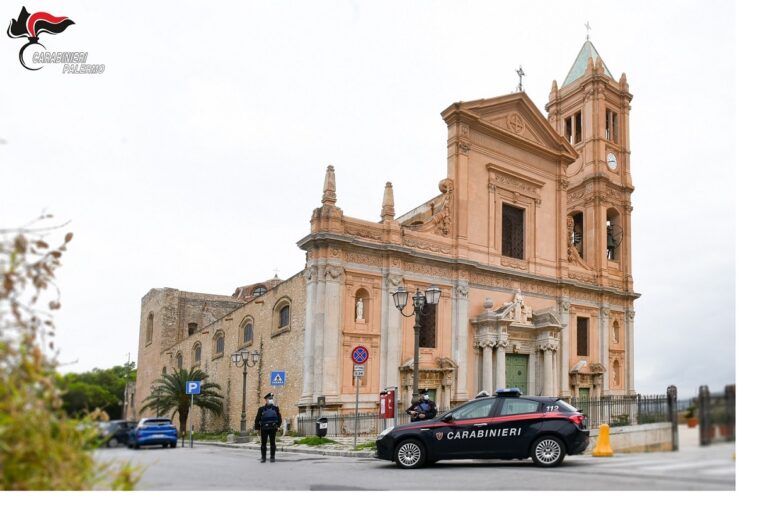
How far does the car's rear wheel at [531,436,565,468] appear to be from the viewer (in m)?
10.8

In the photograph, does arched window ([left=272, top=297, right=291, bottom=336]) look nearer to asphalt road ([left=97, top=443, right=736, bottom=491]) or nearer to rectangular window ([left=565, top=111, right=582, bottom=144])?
asphalt road ([left=97, top=443, right=736, bottom=491])

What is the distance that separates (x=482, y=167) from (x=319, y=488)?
67.8 feet

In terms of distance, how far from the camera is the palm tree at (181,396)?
17.3 meters

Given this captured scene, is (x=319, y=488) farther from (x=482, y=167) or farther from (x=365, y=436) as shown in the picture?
(x=482, y=167)

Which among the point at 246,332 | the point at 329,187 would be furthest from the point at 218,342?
the point at 329,187

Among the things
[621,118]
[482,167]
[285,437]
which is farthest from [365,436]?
[621,118]

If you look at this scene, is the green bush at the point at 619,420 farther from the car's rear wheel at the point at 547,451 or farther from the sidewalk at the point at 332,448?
the car's rear wheel at the point at 547,451

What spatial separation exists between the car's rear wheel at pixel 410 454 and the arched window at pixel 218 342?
20590 mm

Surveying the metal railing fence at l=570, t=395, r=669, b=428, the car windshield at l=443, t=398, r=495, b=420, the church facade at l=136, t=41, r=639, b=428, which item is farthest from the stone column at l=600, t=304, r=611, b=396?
the car windshield at l=443, t=398, r=495, b=420

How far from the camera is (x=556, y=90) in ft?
118

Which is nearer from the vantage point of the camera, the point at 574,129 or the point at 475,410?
the point at 475,410

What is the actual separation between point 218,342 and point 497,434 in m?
22.1

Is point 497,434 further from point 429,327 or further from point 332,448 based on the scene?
point 429,327

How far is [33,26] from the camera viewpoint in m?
9.65
